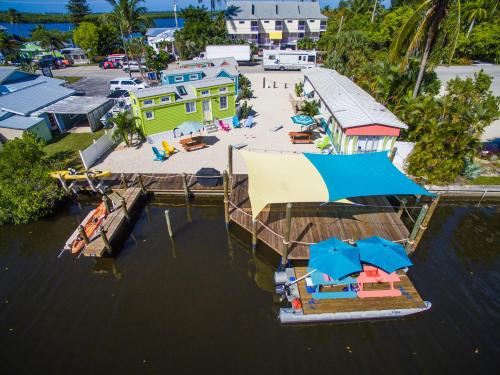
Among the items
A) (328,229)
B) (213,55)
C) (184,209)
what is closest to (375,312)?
(328,229)

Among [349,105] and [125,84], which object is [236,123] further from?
[125,84]

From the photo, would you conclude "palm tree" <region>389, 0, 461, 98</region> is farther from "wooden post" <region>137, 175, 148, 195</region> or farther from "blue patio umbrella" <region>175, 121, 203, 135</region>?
"wooden post" <region>137, 175, 148, 195</region>

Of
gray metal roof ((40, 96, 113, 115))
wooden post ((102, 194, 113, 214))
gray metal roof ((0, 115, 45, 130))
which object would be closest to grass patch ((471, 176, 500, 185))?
wooden post ((102, 194, 113, 214))

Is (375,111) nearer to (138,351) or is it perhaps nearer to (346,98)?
(346,98)

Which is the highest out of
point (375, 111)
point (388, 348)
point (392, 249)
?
point (375, 111)

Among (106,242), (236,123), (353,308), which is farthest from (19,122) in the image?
(353,308)

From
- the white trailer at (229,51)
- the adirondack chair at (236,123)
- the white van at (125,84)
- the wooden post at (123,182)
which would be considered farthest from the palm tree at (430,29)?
the white trailer at (229,51)

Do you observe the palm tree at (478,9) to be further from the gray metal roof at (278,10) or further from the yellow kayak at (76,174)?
the yellow kayak at (76,174)
